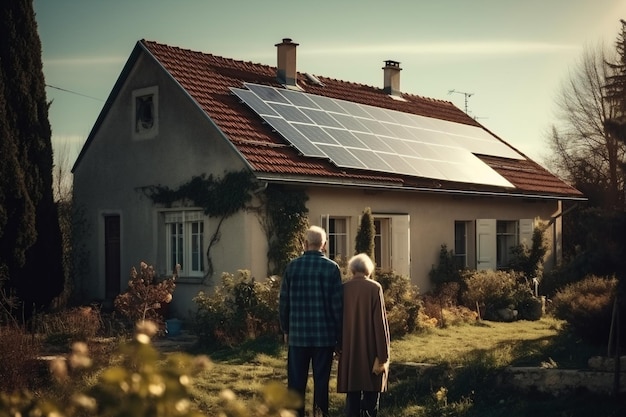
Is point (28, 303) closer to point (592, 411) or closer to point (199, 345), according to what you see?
point (199, 345)

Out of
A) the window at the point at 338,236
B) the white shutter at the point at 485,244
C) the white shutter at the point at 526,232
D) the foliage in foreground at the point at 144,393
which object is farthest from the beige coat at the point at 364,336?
the white shutter at the point at 526,232

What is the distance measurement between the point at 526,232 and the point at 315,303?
1553cm

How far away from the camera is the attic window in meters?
18.3

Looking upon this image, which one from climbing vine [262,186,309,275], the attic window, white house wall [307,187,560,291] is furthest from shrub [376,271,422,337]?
the attic window

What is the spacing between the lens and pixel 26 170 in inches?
595

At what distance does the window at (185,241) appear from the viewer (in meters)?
17.2

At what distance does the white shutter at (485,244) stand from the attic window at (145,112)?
8421 millimetres

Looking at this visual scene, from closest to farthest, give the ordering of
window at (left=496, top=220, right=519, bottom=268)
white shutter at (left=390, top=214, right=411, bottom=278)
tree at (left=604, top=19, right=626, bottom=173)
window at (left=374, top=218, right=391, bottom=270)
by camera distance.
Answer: white shutter at (left=390, top=214, right=411, bottom=278) → window at (left=374, top=218, right=391, bottom=270) → window at (left=496, top=220, right=519, bottom=268) → tree at (left=604, top=19, right=626, bottom=173)

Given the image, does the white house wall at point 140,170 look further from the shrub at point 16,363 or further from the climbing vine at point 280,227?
the shrub at point 16,363

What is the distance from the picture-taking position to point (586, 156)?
111ft

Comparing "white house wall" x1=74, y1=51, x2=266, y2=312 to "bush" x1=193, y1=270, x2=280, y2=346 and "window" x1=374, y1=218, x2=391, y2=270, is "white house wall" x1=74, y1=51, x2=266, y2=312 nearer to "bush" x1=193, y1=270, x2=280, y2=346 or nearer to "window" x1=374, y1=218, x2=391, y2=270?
"bush" x1=193, y1=270, x2=280, y2=346

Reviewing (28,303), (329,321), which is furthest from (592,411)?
(28,303)

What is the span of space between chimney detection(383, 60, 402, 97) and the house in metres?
2.55

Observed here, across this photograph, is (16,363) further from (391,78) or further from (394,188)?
(391,78)
